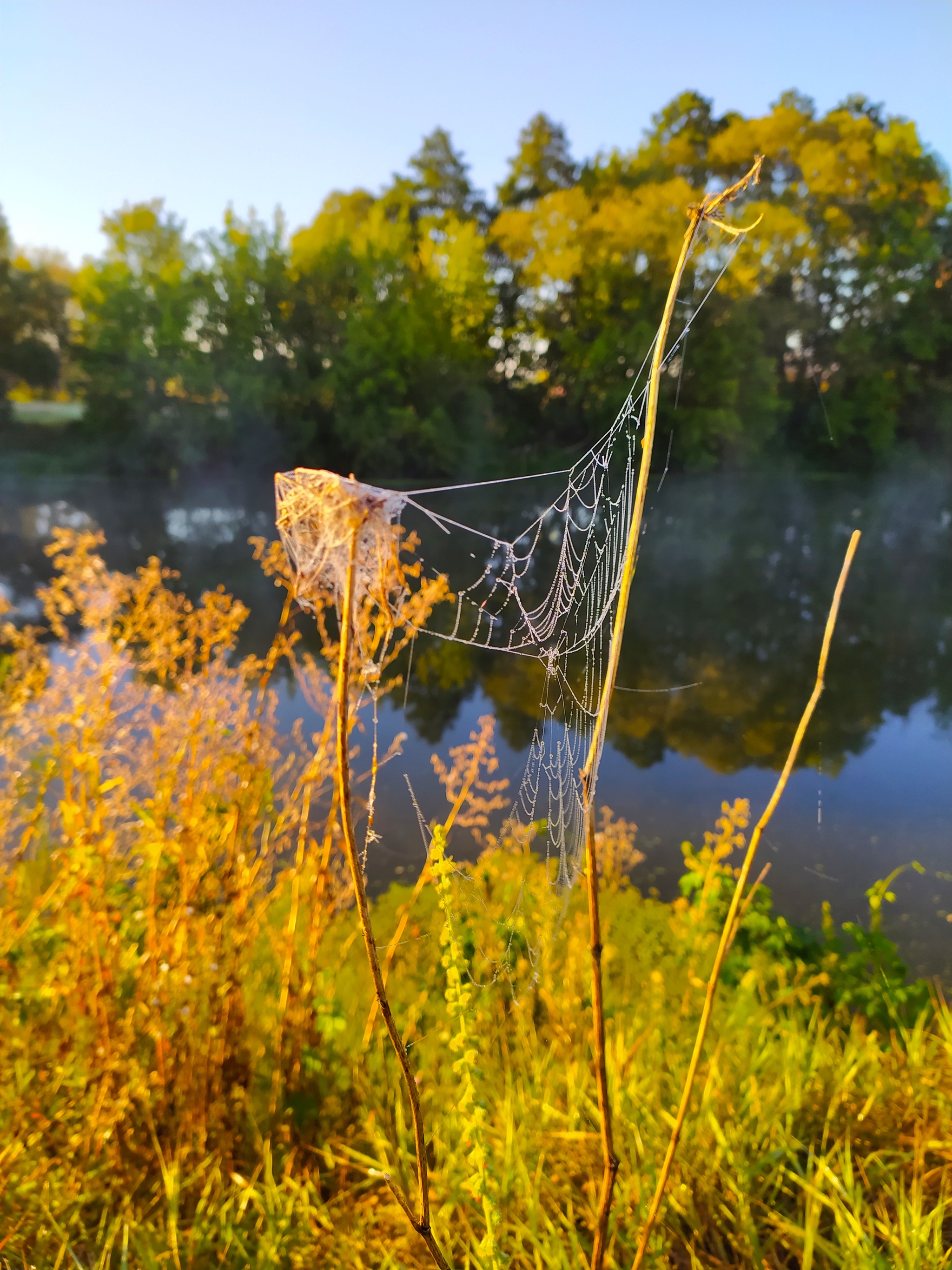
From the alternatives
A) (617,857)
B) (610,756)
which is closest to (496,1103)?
(617,857)

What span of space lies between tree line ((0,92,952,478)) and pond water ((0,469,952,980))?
980 mm

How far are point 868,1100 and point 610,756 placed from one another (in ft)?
9.85

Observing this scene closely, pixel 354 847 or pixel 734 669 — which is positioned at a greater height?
pixel 354 847

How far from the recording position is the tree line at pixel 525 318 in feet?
32.4

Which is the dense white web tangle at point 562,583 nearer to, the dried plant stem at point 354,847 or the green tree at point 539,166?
the dried plant stem at point 354,847

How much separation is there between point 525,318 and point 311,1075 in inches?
465

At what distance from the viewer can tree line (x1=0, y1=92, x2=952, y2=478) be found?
987 cm

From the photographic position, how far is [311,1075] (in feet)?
4.80

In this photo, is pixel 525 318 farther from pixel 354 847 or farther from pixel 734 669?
pixel 354 847

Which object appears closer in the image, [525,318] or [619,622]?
[619,622]

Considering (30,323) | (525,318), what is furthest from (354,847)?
(30,323)

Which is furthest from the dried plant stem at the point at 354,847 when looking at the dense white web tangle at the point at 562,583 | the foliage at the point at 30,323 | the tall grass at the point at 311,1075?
the foliage at the point at 30,323

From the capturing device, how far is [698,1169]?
1302 millimetres

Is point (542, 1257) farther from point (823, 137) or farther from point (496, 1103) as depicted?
point (823, 137)
